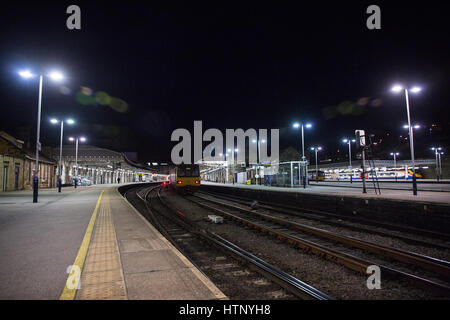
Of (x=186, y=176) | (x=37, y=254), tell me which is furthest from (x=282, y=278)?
(x=186, y=176)

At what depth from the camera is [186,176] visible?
30.0 metres

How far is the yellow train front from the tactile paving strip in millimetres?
22719

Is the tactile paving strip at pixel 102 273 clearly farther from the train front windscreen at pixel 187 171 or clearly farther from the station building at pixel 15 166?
the station building at pixel 15 166

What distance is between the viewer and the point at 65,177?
1820 inches

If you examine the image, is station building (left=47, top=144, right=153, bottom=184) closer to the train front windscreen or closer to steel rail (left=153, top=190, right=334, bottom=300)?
the train front windscreen

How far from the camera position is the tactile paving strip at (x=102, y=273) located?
141 inches

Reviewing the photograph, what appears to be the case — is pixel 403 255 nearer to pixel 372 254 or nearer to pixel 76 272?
pixel 372 254

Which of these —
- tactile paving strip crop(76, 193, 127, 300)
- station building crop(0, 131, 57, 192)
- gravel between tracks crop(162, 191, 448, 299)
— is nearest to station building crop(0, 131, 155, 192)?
station building crop(0, 131, 57, 192)

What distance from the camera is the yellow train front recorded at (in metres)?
29.8

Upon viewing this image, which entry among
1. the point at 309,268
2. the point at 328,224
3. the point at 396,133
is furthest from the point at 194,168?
the point at 396,133

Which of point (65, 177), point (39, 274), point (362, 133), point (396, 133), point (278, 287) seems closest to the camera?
point (39, 274)

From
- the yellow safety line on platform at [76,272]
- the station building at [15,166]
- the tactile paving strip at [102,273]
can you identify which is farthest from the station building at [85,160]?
the tactile paving strip at [102,273]

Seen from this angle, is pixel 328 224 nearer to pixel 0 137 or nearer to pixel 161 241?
pixel 161 241
